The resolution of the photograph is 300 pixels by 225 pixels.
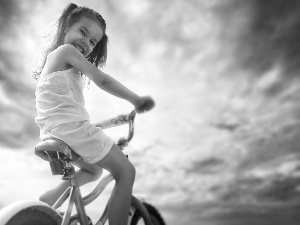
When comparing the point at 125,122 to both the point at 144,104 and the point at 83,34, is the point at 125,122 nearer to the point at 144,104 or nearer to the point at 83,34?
the point at 144,104

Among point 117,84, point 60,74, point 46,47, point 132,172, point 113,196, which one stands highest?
point 46,47

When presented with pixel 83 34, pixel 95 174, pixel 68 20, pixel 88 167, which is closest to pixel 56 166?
pixel 88 167

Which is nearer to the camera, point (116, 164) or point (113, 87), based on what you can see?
point (113, 87)

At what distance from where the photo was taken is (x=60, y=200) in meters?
2.78

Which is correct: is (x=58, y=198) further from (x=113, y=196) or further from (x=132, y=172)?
(x=132, y=172)

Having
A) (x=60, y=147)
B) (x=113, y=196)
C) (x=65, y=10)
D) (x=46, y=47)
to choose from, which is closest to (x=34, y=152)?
(x=60, y=147)

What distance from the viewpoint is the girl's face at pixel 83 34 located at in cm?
305

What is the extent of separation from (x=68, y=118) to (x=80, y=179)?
84 centimetres

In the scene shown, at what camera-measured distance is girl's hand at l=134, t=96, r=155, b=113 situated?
2561 mm

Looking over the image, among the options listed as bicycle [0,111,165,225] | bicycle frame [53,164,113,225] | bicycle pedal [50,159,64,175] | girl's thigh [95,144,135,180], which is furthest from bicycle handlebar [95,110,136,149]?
bicycle pedal [50,159,64,175]

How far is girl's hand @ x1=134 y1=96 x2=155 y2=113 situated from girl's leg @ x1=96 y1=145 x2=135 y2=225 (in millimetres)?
424

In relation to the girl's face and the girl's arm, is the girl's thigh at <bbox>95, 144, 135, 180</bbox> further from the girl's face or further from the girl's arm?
the girl's face

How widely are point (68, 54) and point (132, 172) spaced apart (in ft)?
3.83

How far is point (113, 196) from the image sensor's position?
2.74m
